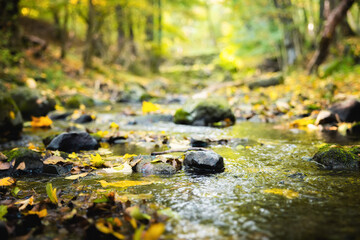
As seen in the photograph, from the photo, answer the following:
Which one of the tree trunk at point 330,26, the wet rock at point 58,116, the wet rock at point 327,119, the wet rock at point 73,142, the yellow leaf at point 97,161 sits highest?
the tree trunk at point 330,26

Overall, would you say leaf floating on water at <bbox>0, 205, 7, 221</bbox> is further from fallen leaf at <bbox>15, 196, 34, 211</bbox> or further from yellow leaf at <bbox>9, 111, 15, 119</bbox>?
yellow leaf at <bbox>9, 111, 15, 119</bbox>

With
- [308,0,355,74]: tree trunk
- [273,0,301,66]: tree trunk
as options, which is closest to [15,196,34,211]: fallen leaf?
[308,0,355,74]: tree trunk

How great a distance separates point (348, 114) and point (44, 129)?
5.15 metres

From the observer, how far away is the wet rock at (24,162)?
2.42 meters

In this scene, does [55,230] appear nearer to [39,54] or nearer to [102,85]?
[102,85]

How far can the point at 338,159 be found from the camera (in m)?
2.33

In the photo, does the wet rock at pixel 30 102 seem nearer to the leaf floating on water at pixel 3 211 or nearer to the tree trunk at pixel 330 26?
the leaf floating on water at pixel 3 211

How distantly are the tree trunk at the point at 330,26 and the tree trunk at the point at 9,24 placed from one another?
1034 centimetres

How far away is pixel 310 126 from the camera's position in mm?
4398

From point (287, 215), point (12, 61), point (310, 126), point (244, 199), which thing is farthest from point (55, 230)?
point (12, 61)

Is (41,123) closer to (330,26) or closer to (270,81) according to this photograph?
(330,26)

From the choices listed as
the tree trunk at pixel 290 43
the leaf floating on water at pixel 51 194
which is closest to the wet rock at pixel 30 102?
the leaf floating on water at pixel 51 194

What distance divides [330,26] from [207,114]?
614 cm

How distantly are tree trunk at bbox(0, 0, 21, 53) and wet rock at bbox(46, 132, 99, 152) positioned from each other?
25.3ft
